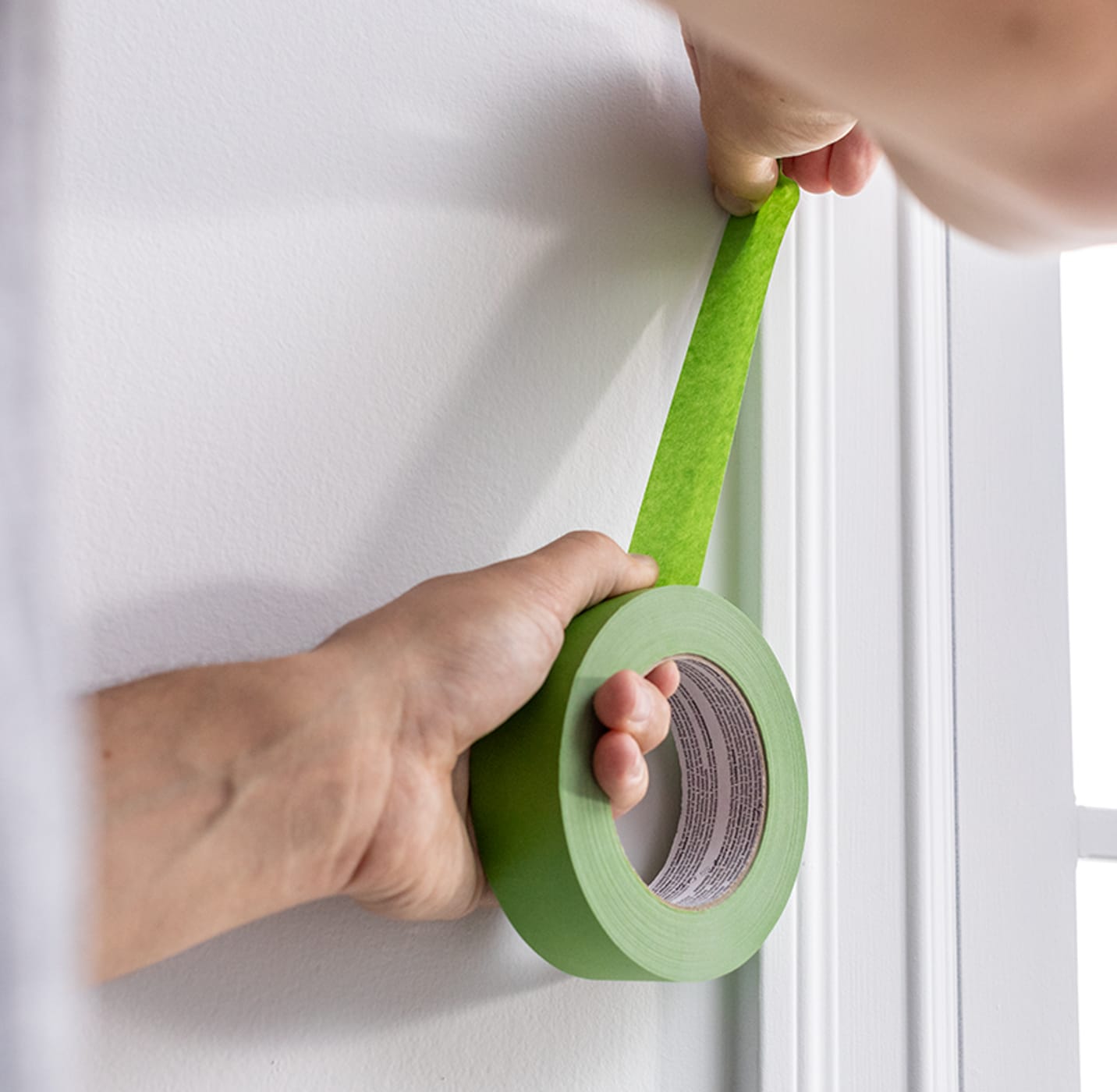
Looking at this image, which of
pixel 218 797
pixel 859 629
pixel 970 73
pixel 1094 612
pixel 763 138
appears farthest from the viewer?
pixel 1094 612

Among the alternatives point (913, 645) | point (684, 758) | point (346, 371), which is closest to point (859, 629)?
point (913, 645)

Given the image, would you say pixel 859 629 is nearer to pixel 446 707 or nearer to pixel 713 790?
pixel 713 790

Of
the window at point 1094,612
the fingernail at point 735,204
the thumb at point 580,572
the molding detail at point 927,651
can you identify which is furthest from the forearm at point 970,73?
the window at point 1094,612

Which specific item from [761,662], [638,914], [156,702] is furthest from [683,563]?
[156,702]

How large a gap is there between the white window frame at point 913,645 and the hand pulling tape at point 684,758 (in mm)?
76

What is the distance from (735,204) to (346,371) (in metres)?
0.29

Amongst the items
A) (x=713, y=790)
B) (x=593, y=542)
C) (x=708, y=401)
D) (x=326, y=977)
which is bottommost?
(x=326, y=977)

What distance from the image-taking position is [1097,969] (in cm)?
86

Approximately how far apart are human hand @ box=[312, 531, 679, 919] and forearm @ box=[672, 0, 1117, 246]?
287mm

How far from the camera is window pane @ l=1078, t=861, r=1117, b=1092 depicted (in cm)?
85

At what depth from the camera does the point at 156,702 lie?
445 mm

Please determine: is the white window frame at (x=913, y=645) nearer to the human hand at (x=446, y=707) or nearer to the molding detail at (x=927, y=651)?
the molding detail at (x=927, y=651)

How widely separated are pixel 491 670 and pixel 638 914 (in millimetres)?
140

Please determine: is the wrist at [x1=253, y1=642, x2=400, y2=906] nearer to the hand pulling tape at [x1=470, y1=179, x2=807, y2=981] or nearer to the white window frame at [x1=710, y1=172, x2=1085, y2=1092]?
the hand pulling tape at [x1=470, y1=179, x2=807, y2=981]
